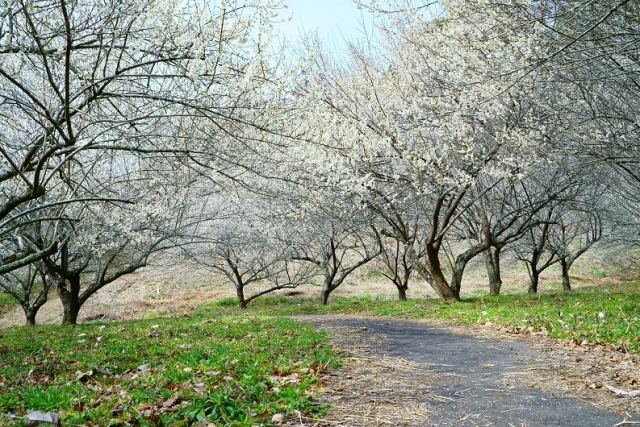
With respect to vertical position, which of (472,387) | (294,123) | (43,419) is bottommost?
(472,387)

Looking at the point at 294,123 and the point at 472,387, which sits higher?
the point at 294,123

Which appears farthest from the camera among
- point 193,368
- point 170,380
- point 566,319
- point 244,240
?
point 244,240

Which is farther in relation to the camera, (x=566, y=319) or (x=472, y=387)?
(x=566, y=319)

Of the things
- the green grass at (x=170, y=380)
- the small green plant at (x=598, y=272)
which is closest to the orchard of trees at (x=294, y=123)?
the green grass at (x=170, y=380)

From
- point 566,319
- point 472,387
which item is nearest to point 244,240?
point 566,319

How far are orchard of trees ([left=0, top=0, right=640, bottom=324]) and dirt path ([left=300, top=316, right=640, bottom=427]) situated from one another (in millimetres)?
2715

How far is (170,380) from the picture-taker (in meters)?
4.33

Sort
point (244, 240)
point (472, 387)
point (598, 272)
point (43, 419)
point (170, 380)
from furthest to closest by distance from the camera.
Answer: point (598, 272)
point (244, 240)
point (170, 380)
point (472, 387)
point (43, 419)

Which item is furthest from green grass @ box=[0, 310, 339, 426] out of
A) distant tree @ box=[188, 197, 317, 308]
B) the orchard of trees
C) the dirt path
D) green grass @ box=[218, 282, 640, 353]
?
distant tree @ box=[188, 197, 317, 308]

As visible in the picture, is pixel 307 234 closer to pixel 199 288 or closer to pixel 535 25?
pixel 199 288

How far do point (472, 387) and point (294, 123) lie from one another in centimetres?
567

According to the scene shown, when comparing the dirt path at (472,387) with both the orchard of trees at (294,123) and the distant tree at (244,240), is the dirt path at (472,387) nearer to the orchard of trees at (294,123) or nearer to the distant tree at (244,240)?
the orchard of trees at (294,123)

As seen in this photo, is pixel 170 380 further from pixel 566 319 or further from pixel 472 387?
pixel 566 319

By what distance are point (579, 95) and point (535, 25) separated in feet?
9.55
